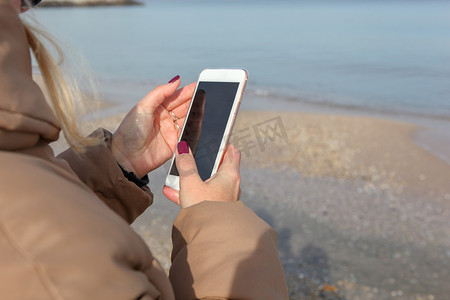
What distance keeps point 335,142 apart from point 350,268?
3.70 meters

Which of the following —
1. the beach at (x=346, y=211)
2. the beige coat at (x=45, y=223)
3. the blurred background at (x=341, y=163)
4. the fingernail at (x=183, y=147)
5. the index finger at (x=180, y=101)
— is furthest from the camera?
the blurred background at (x=341, y=163)

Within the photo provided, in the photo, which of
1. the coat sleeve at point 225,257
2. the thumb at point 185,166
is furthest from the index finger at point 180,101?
the coat sleeve at point 225,257

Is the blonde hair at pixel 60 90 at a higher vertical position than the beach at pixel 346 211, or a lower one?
higher

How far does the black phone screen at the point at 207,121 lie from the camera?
6.40ft

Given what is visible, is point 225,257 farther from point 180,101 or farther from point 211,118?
point 180,101

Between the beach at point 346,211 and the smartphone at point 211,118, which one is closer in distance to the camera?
the smartphone at point 211,118

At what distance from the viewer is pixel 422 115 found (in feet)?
34.1

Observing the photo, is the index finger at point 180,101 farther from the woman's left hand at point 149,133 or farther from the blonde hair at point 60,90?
the blonde hair at point 60,90

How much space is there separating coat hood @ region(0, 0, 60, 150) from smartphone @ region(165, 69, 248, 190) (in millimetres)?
1104

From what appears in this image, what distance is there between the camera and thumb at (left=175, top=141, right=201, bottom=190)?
1604 mm

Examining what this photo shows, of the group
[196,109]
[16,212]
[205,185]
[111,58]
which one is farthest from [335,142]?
[111,58]

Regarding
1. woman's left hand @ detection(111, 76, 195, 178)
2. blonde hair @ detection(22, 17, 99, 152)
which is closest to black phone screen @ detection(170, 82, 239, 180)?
woman's left hand @ detection(111, 76, 195, 178)

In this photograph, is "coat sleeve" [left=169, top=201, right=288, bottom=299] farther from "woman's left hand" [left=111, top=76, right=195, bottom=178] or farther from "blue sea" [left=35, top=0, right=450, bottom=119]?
"blue sea" [left=35, top=0, right=450, bottom=119]

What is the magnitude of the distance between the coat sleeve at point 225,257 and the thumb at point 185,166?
292mm
